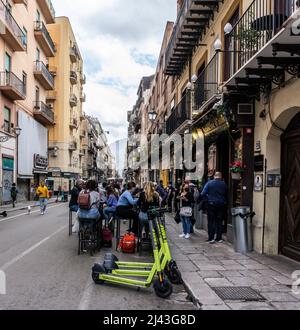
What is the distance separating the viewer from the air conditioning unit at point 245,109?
31.2ft

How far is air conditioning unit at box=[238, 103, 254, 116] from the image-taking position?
9.52 meters

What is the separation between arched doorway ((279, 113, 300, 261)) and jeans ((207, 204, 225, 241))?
1840mm

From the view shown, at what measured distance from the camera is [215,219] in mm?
10445

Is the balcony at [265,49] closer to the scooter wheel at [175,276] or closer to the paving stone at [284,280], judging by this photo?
the paving stone at [284,280]

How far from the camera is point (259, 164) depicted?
9188 millimetres

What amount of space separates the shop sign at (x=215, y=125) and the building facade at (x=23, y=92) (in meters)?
13.0

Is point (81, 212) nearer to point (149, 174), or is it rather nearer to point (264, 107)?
point (264, 107)

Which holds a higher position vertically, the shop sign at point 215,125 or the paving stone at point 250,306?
the shop sign at point 215,125

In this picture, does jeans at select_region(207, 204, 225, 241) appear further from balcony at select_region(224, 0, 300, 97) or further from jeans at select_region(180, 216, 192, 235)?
balcony at select_region(224, 0, 300, 97)

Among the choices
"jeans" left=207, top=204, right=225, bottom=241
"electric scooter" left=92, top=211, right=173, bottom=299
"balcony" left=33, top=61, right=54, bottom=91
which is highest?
"balcony" left=33, top=61, right=54, bottom=91

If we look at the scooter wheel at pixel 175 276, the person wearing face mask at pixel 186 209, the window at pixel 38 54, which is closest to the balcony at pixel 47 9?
the window at pixel 38 54

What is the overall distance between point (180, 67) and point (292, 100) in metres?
13.0

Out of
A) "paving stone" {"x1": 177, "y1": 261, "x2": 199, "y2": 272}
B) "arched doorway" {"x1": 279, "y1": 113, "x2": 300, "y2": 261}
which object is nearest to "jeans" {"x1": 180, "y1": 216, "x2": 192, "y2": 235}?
"arched doorway" {"x1": 279, "y1": 113, "x2": 300, "y2": 261}
